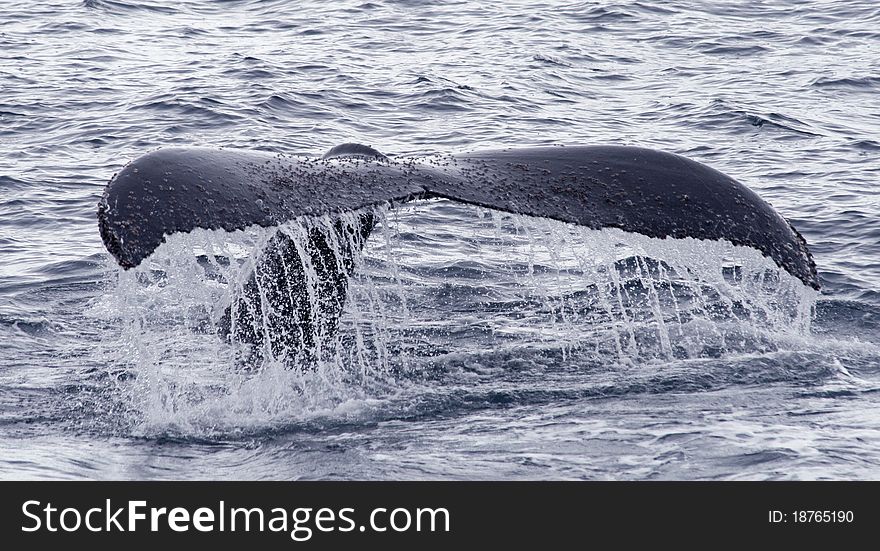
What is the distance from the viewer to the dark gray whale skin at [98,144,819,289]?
5.21 meters

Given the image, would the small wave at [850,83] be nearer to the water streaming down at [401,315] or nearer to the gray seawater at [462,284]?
the gray seawater at [462,284]

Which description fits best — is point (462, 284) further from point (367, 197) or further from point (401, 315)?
point (367, 197)

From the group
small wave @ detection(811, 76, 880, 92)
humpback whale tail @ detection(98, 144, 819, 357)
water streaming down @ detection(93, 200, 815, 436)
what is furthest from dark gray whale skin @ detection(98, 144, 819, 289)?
small wave @ detection(811, 76, 880, 92)

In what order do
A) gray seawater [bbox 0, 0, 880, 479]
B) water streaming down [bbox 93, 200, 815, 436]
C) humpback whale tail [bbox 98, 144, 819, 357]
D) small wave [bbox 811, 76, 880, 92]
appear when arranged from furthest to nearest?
small wave [bbox 811, 76, 880, 92] → water streaming down [bbox 93, 200, 815, 436] → gray seawater [bbox 0, 0, 880, 479] → humpback whale tail [bbox 98, 144, 819, 357]

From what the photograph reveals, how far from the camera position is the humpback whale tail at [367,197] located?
5.01 metres

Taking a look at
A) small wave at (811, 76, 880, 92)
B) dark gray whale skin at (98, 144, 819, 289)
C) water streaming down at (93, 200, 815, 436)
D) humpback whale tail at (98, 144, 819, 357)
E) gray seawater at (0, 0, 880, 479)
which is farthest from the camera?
small wave at (811, 76, 880, 92)

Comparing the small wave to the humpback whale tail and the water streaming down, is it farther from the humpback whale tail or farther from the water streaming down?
the humpback whale tail

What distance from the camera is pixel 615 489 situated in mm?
5637

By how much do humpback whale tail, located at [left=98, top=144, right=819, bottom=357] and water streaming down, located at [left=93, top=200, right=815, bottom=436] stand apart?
0.05m

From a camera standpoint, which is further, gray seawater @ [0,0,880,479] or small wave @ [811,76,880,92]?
small wave @ [811,76,880,92]

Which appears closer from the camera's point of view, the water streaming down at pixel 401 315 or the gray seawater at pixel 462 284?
the gray seawater at pixel 462 284

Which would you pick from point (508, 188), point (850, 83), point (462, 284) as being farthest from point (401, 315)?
point (850, 83)

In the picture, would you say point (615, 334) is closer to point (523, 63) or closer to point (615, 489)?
point (615, 489)

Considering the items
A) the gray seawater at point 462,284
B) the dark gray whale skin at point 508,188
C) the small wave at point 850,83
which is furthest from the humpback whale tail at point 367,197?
the small wave at point 850,83
